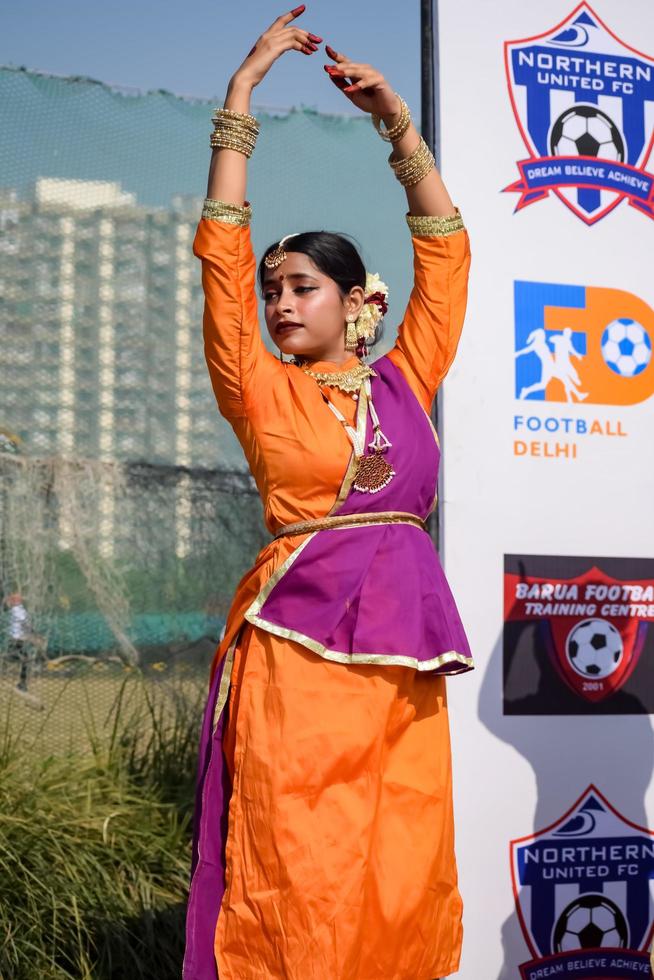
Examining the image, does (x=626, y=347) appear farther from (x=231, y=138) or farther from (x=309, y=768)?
(x=309, y=768)

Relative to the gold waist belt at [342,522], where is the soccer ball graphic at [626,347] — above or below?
above

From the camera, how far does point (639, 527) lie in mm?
3178

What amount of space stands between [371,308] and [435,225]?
22 cm

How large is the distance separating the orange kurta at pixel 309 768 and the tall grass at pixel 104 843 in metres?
1.13

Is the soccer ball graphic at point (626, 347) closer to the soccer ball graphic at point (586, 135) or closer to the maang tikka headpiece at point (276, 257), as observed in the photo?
the soccer ball graphic at point (586, 135)

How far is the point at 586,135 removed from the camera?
3.20 m

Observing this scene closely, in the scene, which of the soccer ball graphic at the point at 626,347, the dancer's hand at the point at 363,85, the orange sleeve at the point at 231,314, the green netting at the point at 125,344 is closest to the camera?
the orange sleeve at the point at 231,314

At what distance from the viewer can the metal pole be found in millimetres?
3062

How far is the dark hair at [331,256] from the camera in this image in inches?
90.6

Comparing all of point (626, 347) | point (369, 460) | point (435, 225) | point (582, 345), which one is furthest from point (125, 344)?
point (369, 460)

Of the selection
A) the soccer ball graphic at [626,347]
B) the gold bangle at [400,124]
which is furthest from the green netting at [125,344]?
the gold bangle at [400,124]

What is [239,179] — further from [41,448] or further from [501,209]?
[41,448]

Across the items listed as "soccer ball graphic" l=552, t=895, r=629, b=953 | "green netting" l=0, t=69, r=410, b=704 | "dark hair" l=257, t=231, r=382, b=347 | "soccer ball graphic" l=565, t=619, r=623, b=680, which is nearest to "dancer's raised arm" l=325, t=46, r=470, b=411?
"dark hair" l=257, t=231, r=382, b=347

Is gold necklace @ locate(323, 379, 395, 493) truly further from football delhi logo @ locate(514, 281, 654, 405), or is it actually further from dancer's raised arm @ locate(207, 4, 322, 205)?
football delhi logo @ locate(514, 281, 654, 405)
